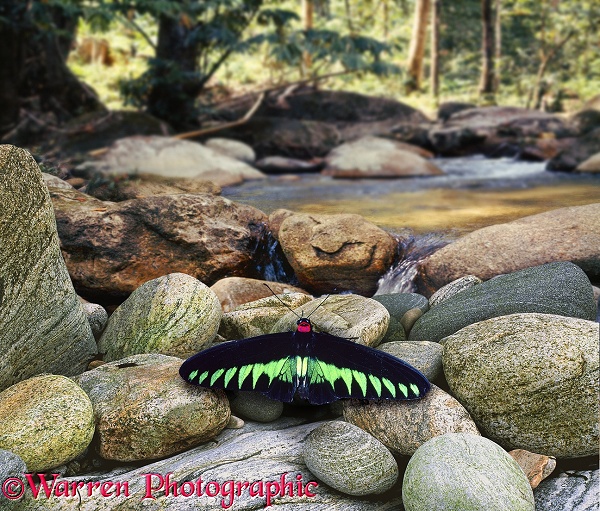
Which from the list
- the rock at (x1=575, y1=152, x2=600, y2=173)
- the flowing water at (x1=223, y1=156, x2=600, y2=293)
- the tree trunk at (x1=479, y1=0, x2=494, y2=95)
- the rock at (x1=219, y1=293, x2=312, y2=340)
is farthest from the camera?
the tree trunk at (x1=479, y1=0, x2=494, y2=95)

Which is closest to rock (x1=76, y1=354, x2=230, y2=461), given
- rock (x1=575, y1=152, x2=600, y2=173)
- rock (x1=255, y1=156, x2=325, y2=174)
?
rock (x1=255, y1=156, x2=325, y2=174)

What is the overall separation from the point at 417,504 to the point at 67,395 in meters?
1.23

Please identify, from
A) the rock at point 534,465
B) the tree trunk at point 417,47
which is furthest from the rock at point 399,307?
the tree trunk at point 417,47

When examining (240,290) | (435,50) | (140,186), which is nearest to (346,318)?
(240,290)

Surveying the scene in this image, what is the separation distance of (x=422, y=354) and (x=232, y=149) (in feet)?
13.2

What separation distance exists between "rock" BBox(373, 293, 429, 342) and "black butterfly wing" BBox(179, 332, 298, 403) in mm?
632

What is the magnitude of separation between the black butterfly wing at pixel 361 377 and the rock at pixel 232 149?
10.9ft

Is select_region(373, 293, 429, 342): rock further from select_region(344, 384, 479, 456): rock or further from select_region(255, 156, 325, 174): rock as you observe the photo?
select_region(255, 156, 325, 174): rock

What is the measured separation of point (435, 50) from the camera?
12.3 m

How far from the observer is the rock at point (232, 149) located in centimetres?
524

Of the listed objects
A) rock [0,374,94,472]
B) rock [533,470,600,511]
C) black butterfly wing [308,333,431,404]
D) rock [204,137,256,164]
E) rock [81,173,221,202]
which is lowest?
rock [533,470,600,511]

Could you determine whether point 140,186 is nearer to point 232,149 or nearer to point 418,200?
point 418,200

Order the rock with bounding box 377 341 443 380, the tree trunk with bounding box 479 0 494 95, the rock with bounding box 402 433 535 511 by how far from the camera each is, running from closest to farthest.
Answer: the rock with bounding box 402 433 535 511
the rock with bounding box 377 341 443 380
the tree trunk with bounding box 479 0 494 95

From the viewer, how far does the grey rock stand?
2355 millimetres
